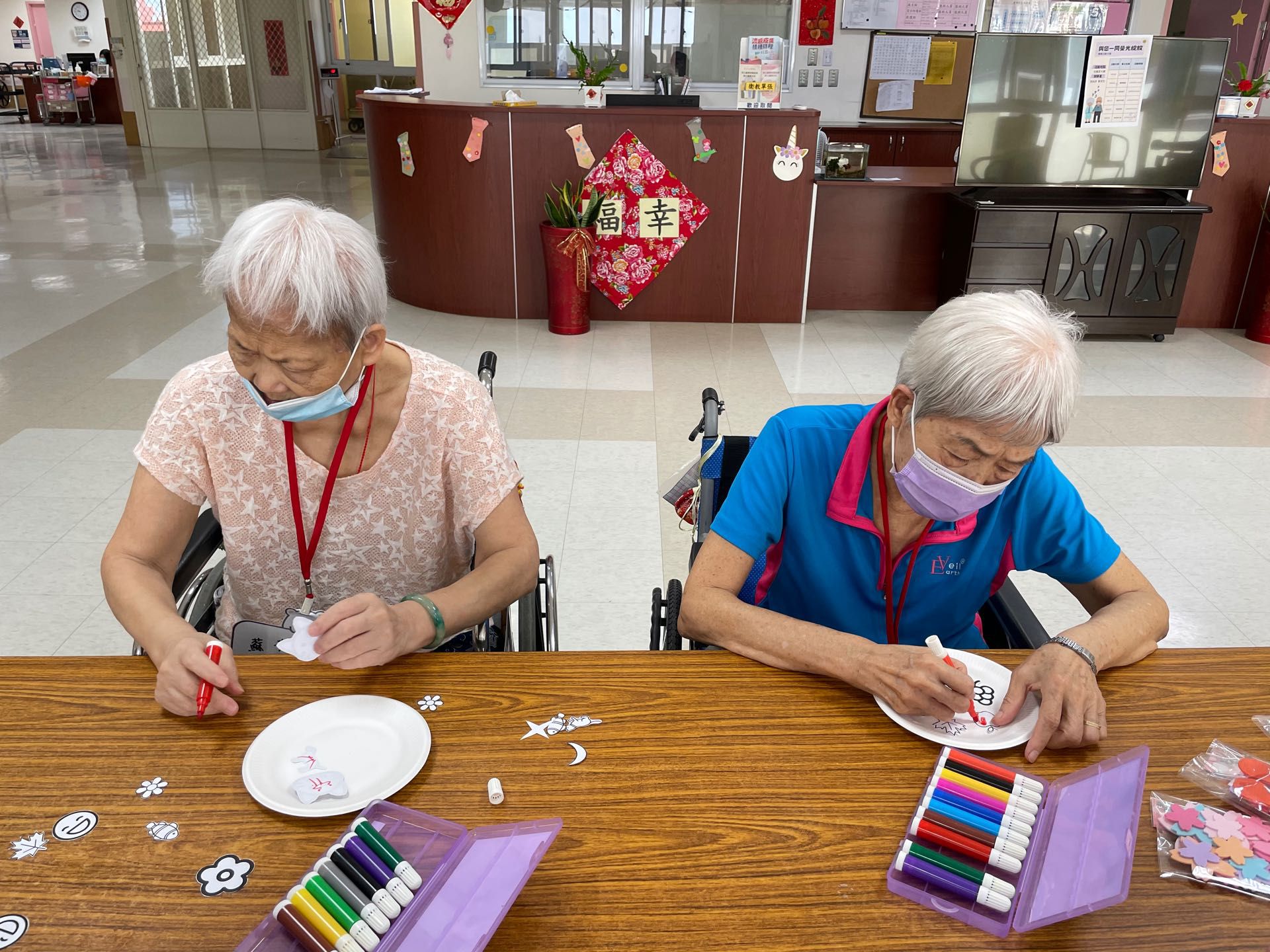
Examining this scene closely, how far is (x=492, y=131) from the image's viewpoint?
4984 mm

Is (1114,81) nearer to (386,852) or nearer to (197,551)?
(197,551)

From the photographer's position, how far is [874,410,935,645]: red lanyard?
1.41m

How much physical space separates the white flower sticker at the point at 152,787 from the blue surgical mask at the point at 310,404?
0.55 meters

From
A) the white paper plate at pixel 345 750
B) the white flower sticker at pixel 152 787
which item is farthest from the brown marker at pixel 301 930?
the white flower sticker at pixel 152 787

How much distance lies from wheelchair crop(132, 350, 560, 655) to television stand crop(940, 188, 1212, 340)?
4.22m

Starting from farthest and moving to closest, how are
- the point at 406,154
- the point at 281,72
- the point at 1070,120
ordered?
the point at 281,72
the point at 406,154
the point at 1070,120

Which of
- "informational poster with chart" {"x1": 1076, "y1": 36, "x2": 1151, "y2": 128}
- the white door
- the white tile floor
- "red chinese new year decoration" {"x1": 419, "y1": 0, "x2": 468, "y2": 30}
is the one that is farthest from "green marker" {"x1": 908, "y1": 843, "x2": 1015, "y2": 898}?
the white door

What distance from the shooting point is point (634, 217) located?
516 centimetres

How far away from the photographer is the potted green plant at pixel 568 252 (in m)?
4.93

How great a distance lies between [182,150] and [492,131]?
10.5 m

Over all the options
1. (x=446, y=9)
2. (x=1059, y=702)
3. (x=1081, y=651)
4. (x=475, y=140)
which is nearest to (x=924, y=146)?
(x=446, y=9)

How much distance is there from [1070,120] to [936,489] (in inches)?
177

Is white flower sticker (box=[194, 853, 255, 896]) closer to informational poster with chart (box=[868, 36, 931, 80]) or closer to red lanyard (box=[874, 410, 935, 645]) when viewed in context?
red lanyard (box=[874, 410, 935, 645])

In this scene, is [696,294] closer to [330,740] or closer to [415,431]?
[415,431]
